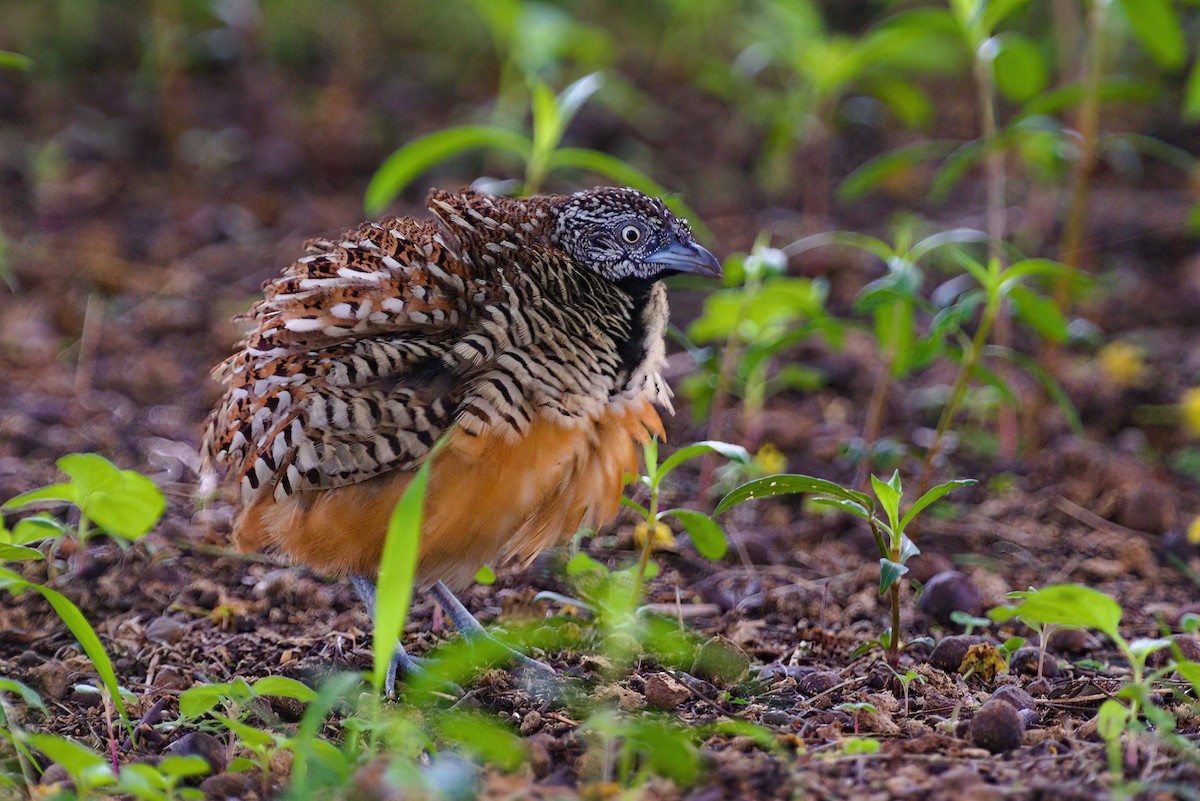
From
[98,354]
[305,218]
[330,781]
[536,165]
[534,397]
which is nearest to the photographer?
[330,781]

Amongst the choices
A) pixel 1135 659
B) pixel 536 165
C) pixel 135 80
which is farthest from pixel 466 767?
pixel 135 80

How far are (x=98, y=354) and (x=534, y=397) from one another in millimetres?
3031

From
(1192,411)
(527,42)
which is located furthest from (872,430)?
(527,42)

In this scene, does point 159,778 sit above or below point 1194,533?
below

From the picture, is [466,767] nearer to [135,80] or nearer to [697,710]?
[697,710]

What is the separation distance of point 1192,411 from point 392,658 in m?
3.05

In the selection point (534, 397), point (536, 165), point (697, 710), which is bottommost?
point (697, 710)

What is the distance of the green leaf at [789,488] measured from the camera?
2820 mm

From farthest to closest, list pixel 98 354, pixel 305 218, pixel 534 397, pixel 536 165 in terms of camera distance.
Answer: pixel 305 218, pixel 98 354, pixel 536 165, pixel 534 397

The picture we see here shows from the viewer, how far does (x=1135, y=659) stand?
95.3 inches

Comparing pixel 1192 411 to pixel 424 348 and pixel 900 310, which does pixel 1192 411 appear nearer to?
pixel 900 310

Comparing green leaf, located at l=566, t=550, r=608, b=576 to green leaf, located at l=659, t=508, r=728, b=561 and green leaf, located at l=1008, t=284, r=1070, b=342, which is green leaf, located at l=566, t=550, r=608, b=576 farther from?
green leaf, located at l=1008, t=284, r=1070, b=342

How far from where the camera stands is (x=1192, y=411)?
179 inches

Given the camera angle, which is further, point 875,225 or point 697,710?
point 875,225
